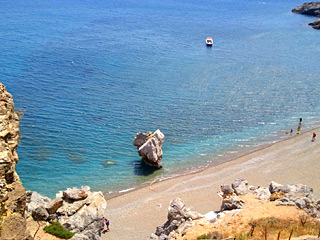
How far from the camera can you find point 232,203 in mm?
33531

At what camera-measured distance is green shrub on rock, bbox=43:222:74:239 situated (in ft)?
94.6

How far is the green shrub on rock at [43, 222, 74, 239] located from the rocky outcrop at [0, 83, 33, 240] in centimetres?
1043

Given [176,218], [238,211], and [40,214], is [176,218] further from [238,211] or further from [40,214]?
[40,214]

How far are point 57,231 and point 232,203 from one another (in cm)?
1479

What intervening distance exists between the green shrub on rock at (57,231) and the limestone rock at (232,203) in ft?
44.3

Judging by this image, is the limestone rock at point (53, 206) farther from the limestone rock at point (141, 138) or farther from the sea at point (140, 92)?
the limestone rock at point (141, 138)

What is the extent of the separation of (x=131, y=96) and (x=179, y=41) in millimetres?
46507

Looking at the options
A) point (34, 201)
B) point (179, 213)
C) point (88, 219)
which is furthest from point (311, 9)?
point (88, 219)

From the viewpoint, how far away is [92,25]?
123m

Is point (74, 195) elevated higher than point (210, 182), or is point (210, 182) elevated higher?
point (74, 195)

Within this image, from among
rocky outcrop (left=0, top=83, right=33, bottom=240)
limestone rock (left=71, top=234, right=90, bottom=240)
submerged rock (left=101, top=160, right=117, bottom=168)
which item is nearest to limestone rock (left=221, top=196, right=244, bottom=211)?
limestone rock (left=71, top=234, right=90, bottom=240)

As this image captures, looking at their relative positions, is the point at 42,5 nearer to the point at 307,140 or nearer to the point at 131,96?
the point at 131,96

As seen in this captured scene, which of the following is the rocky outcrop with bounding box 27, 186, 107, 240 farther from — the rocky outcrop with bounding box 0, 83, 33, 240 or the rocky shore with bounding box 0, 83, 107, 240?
the rocky outcrop with bounding box 0, 83, 33, 240

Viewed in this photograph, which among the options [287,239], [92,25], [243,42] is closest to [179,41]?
[243,42]
